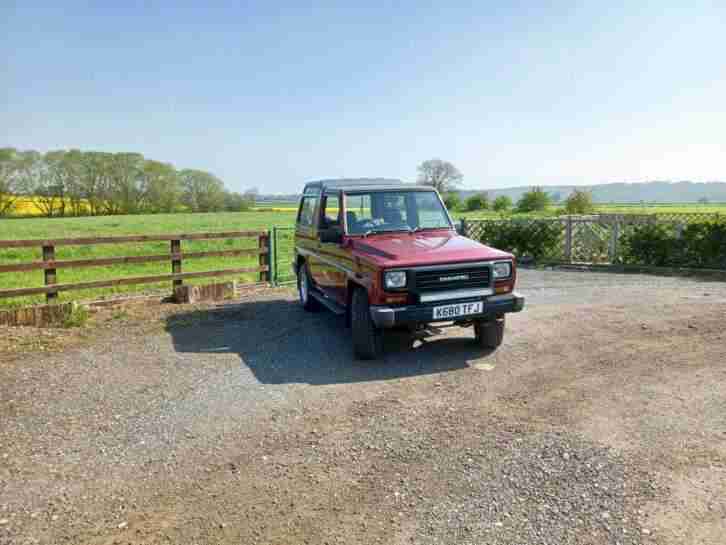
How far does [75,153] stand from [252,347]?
Answer: 64.7 meters

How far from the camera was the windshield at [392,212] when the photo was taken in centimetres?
688

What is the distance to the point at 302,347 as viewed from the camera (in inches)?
265

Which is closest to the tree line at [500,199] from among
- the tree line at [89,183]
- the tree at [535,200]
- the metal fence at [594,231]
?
the tree at [535,200]

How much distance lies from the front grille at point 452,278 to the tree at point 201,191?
70032 mm

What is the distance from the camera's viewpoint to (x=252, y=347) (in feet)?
22.2

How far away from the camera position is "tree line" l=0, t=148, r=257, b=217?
185ft

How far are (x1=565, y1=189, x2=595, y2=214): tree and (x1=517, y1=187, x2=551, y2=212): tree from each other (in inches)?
478

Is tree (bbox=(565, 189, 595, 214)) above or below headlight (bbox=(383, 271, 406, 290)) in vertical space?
above

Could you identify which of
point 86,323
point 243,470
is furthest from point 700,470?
point 86,323

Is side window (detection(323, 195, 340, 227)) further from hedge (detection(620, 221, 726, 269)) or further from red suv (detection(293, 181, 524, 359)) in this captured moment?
hedge (detection(620, 221, 726, 269))

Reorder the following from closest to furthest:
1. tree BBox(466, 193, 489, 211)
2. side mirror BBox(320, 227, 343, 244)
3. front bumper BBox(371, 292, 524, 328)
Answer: front bumper BBox(371, 292, 524, 328) → side mirror BBox(320, 227, 343, 244) → tree BBox(466, 193, 489, 211)

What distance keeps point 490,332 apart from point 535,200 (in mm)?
50010

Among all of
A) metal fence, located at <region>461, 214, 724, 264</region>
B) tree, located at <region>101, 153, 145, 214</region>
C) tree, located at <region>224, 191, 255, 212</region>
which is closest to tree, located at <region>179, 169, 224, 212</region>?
tree, located at <region>224, 191, 255, 212</region>

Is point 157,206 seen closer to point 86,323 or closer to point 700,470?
point 86,323
